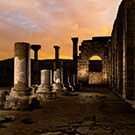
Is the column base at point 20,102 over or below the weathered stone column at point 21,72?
below

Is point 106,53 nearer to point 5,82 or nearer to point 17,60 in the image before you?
point 5,82

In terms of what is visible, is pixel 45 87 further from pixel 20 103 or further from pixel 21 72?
pixel 20 103

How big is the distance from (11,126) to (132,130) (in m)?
2.70

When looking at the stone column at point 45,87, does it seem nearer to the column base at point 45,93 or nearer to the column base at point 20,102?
the column base at point 45,93

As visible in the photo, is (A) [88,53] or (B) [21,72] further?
(A) [88,53]

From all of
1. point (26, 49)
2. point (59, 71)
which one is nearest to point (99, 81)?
point (59, 71)

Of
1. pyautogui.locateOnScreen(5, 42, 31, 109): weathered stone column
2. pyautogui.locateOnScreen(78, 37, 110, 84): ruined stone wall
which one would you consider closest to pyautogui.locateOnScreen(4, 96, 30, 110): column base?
pyautogui.locateOnScreen(5, 42, 31, 109): weathered stone column

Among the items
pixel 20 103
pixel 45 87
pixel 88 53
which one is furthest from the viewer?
pixel 88 53

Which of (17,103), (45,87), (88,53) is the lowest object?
(17,103)

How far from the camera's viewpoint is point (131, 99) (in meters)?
7.77

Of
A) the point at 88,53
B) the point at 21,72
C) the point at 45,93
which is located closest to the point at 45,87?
the point at 45,93

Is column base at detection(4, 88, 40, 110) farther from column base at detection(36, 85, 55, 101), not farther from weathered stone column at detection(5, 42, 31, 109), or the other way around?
column base at detection(36, 85, 55, 101)

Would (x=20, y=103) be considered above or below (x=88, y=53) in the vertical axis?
below

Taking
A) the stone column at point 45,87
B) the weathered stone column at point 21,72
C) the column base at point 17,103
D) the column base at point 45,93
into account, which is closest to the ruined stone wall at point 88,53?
the stone column at point 45,87
